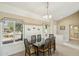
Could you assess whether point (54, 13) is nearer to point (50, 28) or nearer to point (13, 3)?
point (50, 28)

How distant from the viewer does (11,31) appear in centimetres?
197

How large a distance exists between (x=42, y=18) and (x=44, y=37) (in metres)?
0.47

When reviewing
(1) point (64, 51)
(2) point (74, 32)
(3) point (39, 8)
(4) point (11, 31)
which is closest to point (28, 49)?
(4) point (11, 31)

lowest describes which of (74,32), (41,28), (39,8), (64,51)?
(64,51)

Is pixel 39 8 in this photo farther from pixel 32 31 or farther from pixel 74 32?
pixel 74 32

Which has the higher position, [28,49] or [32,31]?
[32,31]

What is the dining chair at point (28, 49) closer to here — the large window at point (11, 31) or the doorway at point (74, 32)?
the large window at point (11, 31)

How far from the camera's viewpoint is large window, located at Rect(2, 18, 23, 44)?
75.1 inches

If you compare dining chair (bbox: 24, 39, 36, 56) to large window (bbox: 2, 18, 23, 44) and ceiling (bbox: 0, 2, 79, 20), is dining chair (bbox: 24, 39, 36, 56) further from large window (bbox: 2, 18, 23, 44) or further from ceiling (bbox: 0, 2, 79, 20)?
ceiling (bbox: 0, 2, 79, 20)

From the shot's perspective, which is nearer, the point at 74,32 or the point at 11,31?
the point at 11,31

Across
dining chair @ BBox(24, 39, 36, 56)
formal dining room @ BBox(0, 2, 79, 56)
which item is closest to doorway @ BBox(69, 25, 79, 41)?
formal dining room @ BBox(0, 2, 79, 56)

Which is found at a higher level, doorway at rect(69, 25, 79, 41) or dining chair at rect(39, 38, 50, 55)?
doorway at rect(69, 25, 79, 41)

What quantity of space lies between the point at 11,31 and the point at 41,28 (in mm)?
713

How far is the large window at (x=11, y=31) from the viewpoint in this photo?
75.1 inches
